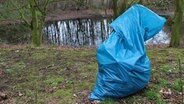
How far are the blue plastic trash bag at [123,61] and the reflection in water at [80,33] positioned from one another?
14.5 meters

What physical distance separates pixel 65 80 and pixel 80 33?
781 inches

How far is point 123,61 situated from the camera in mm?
6371

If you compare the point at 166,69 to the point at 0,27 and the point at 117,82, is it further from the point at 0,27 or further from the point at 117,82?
the point at 0,27

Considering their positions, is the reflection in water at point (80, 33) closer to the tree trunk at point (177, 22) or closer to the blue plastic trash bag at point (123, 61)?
the tree trunk at point (177, 22)

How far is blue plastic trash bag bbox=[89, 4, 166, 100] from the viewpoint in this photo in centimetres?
640

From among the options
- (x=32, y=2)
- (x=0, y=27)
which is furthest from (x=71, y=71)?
(x=0, y=27)

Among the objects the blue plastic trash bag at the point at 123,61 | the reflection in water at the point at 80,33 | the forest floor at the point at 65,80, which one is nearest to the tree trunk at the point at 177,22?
the forest floor at the point at 65,80

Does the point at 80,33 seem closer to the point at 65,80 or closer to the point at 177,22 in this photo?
the point at 177,22

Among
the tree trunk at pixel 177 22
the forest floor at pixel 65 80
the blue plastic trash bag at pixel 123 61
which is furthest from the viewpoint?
the tree trunk at pixel 177 22

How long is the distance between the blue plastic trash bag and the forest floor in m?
0.22

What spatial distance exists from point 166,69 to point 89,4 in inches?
1200

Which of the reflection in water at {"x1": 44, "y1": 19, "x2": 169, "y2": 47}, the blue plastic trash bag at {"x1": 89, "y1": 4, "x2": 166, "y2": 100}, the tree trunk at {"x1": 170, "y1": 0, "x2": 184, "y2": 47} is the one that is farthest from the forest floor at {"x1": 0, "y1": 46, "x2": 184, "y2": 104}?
the reflection in water at {"x1": 44, "y1": 19, "x2": 169, "y2": 47}

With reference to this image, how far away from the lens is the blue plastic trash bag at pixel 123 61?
21.0 feet

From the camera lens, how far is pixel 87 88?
7.38m
